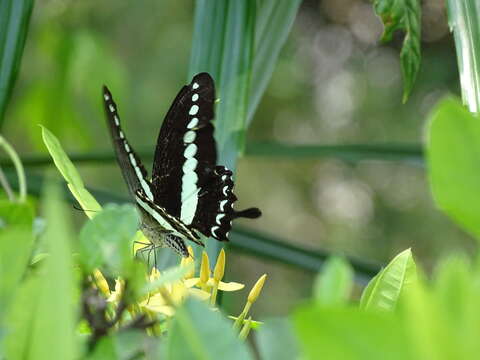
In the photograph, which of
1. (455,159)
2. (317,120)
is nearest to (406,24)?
(455,159)

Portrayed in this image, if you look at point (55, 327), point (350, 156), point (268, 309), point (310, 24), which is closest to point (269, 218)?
point (268, 309)

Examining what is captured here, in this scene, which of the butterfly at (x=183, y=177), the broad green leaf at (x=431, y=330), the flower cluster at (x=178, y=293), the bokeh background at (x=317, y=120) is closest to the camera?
the broad green leaf at (x=431, y=330)

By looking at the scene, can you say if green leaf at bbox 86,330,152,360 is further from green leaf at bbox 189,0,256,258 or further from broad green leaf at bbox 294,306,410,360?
green leaf at bbox 189,0,256,258

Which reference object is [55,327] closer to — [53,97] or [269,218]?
[53,97]

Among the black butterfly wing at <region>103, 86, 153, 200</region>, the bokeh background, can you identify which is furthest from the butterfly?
the bokeh background

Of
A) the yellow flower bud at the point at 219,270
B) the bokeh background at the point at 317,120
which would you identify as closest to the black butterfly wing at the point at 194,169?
the yellow flower bud at the point at 219,270

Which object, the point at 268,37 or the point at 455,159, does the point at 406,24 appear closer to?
the point at 268,37

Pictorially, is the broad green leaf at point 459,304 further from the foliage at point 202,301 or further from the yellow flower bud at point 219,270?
the yellow flower bud at point 219,270

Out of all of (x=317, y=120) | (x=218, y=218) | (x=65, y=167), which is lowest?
(x=317, y=120)
